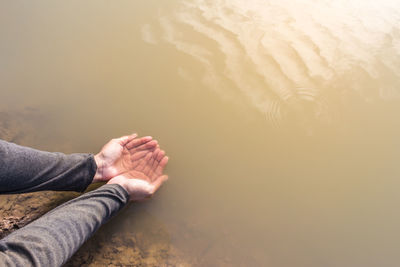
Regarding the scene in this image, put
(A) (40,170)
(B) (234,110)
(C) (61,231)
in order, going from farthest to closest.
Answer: (B) (234,110) → (A) (40,170) → (C) (61,231)

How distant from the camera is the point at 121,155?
53.2 inches

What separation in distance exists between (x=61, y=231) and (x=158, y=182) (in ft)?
1.50

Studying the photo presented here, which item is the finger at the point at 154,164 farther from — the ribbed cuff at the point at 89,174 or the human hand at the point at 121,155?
the ribbed cuff at the point at 89,174

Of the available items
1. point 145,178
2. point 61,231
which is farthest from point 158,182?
point 61,231

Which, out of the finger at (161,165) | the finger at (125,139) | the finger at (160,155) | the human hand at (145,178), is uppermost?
the finger at (125,139)

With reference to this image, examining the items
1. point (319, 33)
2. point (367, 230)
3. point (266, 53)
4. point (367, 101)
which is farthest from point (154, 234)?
point (319, 33)

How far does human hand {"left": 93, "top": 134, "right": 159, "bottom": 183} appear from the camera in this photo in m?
1.28

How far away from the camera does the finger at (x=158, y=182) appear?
126cm

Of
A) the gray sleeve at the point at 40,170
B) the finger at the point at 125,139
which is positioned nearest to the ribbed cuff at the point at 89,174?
the gray sleeve at the point at 40,170

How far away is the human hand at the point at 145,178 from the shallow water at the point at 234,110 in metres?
0.05

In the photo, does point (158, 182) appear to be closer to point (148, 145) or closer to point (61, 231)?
point (148, 145)

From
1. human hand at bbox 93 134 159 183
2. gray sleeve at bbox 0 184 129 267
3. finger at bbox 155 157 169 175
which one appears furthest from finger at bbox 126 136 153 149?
gray sleeve at bbox 0 184 129 267

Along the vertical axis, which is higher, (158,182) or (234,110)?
(234,110)

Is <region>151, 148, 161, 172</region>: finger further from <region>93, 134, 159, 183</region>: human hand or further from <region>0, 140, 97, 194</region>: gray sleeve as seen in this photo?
<region>0, 140, 97, 194</region>: gray sleeve
